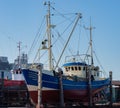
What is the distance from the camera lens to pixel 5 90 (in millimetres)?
35688

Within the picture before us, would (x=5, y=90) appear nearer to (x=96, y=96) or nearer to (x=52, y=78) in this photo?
(x=52, y=78)

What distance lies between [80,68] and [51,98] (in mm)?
7509

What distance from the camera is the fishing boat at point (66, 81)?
1244 inches

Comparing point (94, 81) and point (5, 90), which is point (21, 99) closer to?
point (5, 90)

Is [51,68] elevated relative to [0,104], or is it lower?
elevated

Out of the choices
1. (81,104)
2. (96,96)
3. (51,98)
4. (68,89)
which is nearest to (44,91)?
(51,98)

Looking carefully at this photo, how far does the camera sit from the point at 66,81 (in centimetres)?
3450

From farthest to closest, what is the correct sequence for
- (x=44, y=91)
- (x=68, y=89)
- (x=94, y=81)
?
(x=94, y=81) < (x=68, y=89) < (x=44, y=91)

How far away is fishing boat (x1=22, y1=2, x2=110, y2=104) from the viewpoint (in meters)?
31.6

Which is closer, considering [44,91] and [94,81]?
[44,91]

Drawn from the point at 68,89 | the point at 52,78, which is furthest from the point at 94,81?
the point at 52,78

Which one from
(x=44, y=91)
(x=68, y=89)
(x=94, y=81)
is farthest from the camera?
(x=94, y=81)

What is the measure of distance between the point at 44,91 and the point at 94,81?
8.39 meters

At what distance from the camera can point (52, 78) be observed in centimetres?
3259
